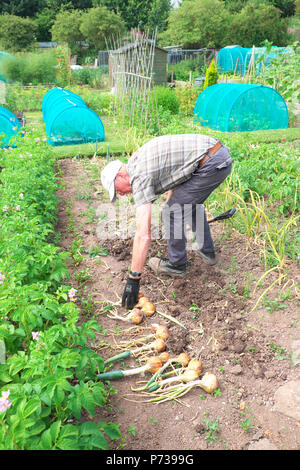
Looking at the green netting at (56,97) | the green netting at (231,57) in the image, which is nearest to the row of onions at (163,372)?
the green netting at (56,97)

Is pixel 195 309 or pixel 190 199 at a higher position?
pixel 190 199

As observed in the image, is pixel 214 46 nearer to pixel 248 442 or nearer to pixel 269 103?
pixel 269 103

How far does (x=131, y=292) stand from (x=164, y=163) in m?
1.01

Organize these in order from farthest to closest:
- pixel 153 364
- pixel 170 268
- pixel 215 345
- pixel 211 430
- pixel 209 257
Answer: pixel 209 257, pixel 170 268, pixel 215 345, pixel 153 364, pixel 211 430

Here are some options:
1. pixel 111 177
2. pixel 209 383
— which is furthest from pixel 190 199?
pixel 209 383

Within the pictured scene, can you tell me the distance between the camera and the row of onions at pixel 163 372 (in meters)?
2.18

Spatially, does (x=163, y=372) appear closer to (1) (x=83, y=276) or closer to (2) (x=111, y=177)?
(1) (x=83, y=276)

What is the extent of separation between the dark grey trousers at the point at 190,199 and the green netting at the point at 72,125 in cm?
512

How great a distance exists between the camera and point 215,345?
2.49 m

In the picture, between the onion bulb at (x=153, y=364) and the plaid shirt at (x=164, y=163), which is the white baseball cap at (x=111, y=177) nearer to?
the plaid shirt at (x=164, y=163)

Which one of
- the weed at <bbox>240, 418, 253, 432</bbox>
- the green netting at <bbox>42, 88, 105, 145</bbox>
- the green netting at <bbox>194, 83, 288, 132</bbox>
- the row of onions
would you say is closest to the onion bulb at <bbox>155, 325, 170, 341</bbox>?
the row of onions

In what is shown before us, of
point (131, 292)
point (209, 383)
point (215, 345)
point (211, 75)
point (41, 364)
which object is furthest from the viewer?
point (211, 75)

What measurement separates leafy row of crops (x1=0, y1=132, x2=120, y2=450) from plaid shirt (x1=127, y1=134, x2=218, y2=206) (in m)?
0.76

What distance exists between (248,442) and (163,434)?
0.44 meters
